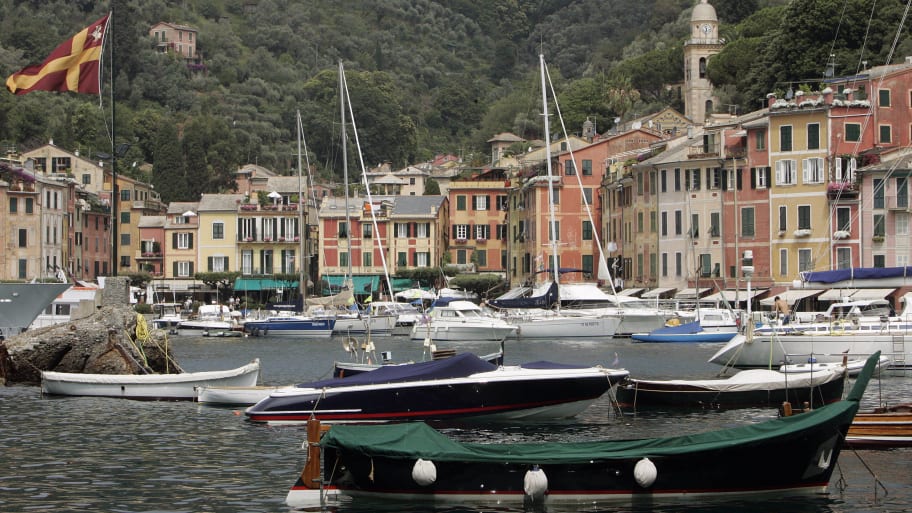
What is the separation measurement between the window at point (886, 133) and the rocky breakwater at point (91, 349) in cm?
5166

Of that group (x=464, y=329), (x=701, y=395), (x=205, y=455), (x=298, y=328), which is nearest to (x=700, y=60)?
(x=298, y=328)

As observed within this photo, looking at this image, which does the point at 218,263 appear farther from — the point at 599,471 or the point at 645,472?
the point at 645,472

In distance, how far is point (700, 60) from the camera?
13562 centimetres

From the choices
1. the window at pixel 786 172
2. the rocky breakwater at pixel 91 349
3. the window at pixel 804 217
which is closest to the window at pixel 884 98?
the window at pixel 786 172

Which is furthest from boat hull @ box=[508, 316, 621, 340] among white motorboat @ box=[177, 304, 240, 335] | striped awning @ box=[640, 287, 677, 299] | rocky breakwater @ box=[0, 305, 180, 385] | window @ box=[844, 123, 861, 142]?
rocky breakwater @ box=[0, 305, 180, 385]

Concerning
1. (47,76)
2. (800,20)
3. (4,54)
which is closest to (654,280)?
(800,20)

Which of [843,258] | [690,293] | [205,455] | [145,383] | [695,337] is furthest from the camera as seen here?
[690,293]

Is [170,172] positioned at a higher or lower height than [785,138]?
higher

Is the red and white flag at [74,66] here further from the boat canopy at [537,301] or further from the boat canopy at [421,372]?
the boat canopy at [537,301]

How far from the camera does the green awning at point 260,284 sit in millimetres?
119812

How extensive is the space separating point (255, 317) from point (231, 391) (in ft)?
191

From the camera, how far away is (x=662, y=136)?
112 metres

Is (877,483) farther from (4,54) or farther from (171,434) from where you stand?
(4,54)

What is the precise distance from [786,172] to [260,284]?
5120cm
